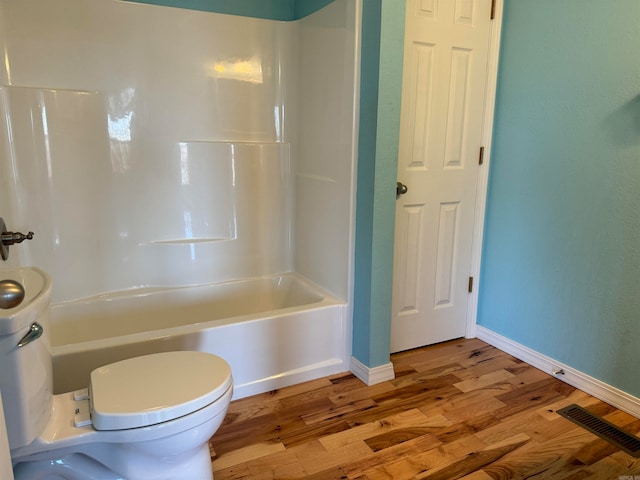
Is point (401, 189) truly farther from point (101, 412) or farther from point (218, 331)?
point (101, 412)

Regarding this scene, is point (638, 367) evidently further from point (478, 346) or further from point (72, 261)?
point (72, 261)

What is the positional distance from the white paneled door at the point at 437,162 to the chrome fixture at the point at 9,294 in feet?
5.53

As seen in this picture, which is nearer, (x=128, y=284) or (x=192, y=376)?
(x=192, y=376)

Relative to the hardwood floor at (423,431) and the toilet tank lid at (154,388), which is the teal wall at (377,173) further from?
the toilet tank lid at (154,388)

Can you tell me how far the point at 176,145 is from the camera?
2.36 metres

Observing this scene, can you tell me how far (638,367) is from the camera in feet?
6.12

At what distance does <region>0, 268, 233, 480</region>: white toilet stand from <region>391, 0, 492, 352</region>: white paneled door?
1.30 metres

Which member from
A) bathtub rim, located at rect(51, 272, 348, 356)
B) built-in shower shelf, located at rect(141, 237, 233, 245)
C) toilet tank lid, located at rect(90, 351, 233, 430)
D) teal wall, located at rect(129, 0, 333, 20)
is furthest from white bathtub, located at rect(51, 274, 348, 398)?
teal wall, located at rect(129, 0, 333, 20)

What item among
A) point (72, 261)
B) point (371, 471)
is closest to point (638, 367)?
point (371, 471)

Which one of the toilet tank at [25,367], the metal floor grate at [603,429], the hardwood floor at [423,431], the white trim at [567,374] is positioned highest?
the toilet tank at [25,367]

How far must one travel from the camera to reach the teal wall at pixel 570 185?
1.84 m

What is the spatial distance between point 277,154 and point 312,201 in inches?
14.8

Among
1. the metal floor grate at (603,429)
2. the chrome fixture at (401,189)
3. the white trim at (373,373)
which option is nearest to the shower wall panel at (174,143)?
the chrome fixture at (401,189)

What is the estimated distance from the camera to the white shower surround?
203cm
